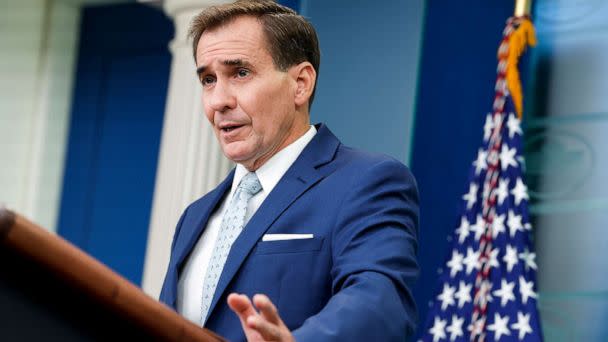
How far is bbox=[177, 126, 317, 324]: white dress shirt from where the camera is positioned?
185 centimetres

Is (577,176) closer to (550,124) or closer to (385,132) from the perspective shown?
(550,124)

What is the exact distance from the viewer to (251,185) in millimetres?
1959

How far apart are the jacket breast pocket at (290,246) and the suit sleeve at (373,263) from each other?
29 mm

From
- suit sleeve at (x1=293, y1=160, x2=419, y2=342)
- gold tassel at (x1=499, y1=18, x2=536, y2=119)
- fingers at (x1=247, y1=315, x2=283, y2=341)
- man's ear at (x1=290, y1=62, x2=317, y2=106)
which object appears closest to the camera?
fingers at (x1=247, y1=315, x2=283, y2=341)

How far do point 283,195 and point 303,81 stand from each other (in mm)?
316

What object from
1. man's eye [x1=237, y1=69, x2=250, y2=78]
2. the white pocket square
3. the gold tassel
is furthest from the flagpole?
the white pocket square

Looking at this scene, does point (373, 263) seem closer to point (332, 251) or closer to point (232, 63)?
point (332, 251)

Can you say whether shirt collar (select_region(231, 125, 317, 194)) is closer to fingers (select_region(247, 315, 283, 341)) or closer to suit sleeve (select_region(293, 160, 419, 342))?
suit sleeve (select_region(293, 160, 419, 342))

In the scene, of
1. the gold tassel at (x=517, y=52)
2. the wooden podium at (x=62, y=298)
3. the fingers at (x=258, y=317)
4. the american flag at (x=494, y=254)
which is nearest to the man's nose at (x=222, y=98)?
the fingers at (x=258, y=317)

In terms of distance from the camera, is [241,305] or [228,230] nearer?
[241,305]

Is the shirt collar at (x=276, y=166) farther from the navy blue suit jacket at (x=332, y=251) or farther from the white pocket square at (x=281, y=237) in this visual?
the white pocket square at (x=281, y=237)

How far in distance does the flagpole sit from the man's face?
2387mm

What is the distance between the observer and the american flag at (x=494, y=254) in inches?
157

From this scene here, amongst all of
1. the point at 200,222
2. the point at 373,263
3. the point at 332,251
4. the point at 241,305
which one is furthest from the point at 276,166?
the point at 241,305
